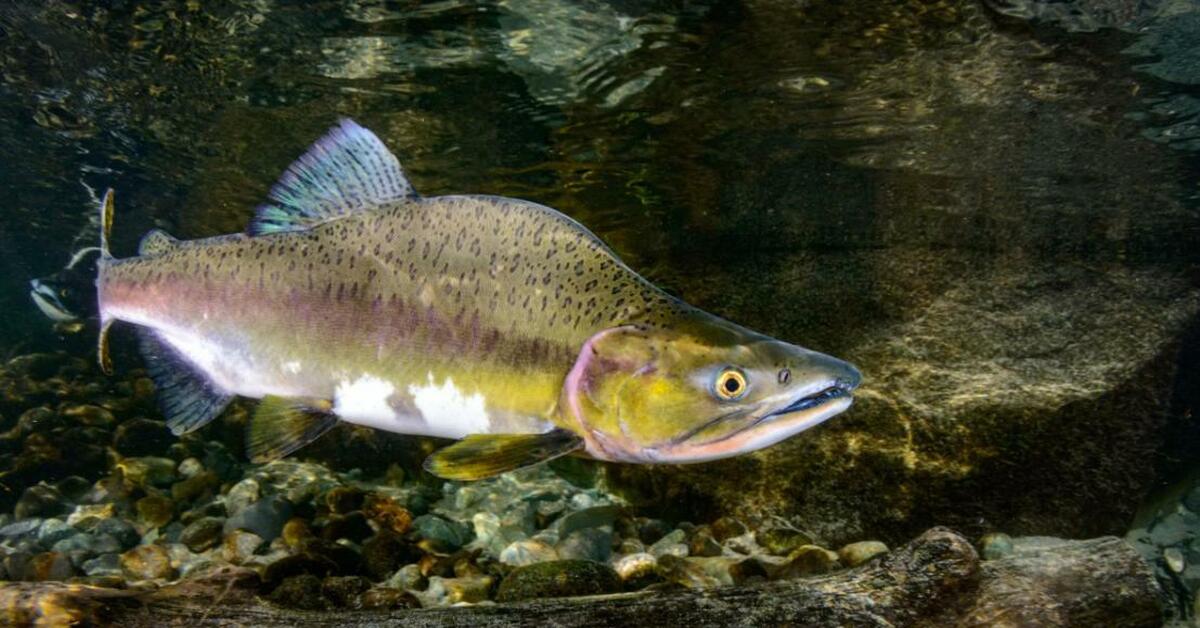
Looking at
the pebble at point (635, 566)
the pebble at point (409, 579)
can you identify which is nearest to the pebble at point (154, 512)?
the pebble at point (409, 579)

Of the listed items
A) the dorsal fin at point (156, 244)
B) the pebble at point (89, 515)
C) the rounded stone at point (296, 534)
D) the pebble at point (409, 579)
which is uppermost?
the dorsal fin at point (156, 244)

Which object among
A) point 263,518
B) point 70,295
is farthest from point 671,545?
point 70,295

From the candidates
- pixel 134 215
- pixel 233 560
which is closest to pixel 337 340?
pixel 233 560

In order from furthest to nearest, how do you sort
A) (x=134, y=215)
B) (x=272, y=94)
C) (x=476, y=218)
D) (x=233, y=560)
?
(x=134, y=215)
(x=272, y=94)
(x=233, y=560)
(x=476, y=218)

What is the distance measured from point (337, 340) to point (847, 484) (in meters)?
4.38

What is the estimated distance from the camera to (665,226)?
15055 millimetres

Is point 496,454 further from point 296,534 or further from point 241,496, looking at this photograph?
point 241,496

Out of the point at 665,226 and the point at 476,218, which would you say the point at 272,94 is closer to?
the point at 476,218

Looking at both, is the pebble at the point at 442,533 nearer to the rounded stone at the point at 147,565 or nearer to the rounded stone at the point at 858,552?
the rounded stone at the point at 147,565

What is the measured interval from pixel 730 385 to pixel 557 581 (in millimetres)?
1878

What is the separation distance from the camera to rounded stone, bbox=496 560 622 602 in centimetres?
338

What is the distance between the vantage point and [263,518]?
4906mm

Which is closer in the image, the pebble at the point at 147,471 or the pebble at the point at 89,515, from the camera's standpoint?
the pebble at the point at 89,515

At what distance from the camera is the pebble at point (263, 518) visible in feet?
15.9
